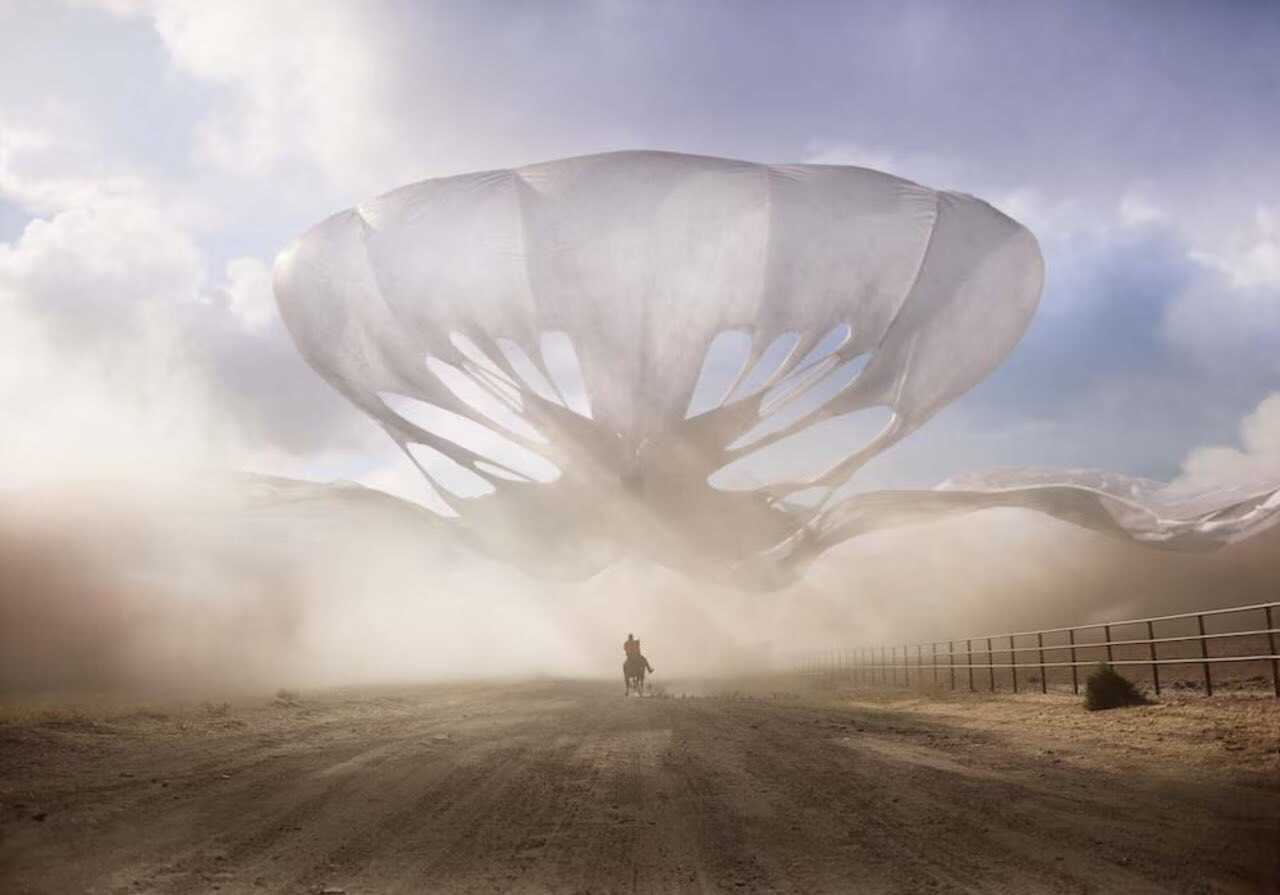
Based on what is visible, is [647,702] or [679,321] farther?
[679,321]

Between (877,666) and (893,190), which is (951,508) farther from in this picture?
(893,190)

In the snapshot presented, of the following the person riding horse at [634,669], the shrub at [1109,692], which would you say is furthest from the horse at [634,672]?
the shrub at [1109,692]

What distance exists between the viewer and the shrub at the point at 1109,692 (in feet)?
56.5

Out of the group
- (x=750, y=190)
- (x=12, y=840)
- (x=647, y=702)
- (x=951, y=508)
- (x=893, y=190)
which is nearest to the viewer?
(x=12, y=840)

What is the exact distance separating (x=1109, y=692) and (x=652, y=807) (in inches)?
475

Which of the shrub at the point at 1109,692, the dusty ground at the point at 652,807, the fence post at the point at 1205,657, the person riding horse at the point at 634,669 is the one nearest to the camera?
the dusty ground at the point at 652,807

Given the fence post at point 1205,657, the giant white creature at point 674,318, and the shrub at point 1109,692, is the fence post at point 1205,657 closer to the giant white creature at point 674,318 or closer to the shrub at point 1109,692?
the shrub at point 1109,692

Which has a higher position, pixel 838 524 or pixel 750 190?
pixel 750 190

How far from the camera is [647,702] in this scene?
71.1 feet

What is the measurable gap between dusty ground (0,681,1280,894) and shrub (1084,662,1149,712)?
1875 millimetres

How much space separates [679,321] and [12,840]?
3012 cm

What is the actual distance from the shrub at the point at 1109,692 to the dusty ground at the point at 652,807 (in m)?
1.87

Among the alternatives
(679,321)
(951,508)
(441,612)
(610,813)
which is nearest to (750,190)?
(679,321)

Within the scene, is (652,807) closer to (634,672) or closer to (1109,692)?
(1109,692)
